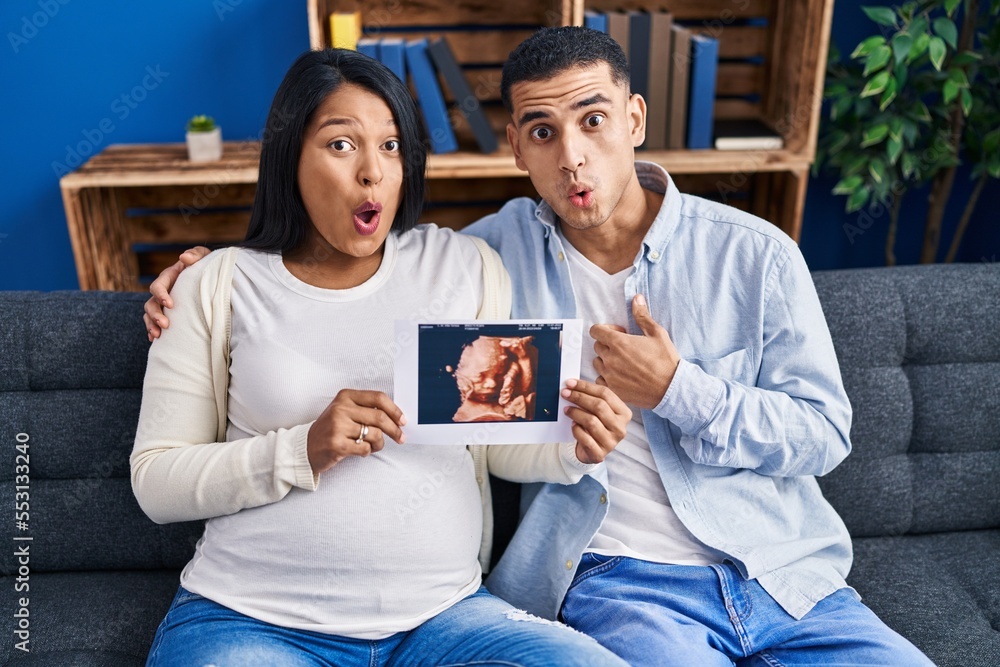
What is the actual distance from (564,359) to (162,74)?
6.22 ft

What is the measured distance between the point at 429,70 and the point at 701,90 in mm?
742

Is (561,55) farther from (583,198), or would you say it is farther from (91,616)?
(91,616)

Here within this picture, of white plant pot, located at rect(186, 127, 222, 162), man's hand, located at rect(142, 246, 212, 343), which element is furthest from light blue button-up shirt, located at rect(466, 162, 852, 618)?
white plant pot, located at rect(186, 127, 222, 162)

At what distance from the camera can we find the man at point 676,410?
1242mm

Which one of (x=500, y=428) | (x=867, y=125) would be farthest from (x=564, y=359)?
(x=867, y=125)

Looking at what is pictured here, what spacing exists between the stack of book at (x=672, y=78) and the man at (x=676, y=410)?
0.93 meters

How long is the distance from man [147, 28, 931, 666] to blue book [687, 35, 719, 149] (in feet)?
3.23

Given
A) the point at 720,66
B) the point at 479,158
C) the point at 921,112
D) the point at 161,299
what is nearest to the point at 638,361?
the point at 161,299

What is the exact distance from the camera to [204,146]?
2.35 metres

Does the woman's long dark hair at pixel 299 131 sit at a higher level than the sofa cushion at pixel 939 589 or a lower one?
higher

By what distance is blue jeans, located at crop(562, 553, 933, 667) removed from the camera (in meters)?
1.18

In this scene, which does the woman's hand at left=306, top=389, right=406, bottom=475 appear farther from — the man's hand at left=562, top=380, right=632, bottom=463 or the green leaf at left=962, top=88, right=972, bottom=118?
the green leaf at left=962, top=88, right=972, bottom=118

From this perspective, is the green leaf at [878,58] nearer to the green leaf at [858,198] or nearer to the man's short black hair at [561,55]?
the green leaf at [858,198]

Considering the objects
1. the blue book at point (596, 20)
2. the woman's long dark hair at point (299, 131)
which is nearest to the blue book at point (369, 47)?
the blue book at point (596, 20)
